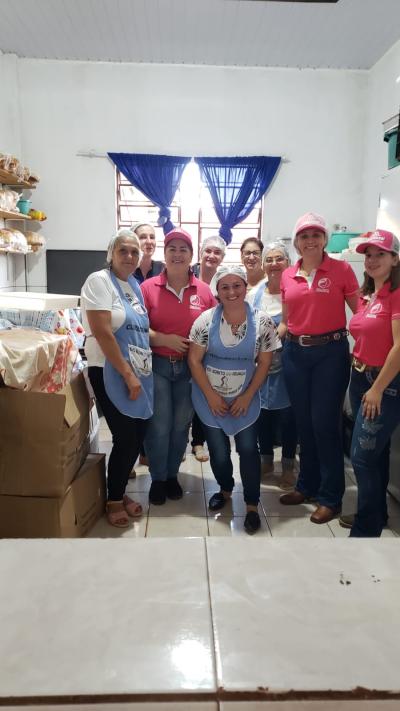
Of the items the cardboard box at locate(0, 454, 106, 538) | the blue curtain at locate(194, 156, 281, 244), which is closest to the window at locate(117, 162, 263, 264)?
the blue curtain at locate(194, 156, 281, 244)

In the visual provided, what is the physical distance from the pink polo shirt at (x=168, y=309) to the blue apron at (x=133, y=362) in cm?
12

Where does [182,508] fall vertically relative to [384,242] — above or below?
below

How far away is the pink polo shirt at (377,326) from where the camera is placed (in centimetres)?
184

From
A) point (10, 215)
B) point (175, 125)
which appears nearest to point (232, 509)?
point (10, 215)

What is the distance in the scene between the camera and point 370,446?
193 centimetres

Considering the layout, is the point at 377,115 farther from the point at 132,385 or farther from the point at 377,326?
the point at 132,385

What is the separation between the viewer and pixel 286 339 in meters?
2.36

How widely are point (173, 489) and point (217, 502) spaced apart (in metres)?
0.28

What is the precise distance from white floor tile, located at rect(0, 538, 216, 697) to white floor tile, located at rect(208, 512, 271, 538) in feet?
5.93

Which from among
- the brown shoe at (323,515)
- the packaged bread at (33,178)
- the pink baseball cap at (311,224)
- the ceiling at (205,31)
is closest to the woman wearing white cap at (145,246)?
the pink baseball cap at (311,224)

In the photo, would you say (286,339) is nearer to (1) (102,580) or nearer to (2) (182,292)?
(2) (182,292)

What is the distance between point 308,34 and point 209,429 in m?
4.02

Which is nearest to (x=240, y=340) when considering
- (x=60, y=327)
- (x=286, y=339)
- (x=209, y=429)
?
(x=286, y=339)

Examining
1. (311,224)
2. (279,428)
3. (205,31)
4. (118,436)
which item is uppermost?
(205,31)
